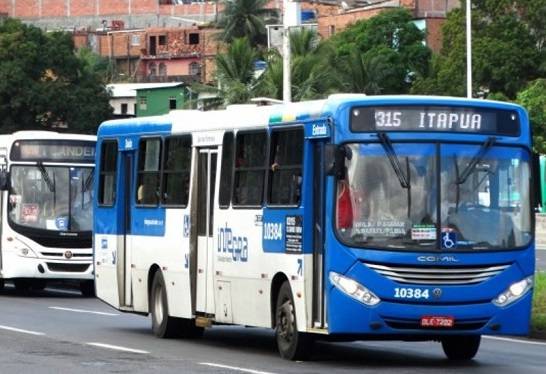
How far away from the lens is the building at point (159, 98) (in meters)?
114

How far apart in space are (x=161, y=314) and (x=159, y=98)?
94392 millimetres

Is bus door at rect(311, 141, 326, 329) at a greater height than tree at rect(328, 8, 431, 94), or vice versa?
tree at rect(328, 8, 431, 94)

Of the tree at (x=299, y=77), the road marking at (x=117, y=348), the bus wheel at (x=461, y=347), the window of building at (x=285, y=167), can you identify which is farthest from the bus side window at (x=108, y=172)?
the tree at (x=299, y=77)

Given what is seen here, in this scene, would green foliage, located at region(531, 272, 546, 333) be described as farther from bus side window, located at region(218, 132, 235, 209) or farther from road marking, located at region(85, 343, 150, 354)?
road marking, located at region(85, 343, 150, 354)

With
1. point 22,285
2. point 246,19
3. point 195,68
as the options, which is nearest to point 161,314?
point 22,285

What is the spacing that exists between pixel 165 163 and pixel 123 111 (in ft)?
321

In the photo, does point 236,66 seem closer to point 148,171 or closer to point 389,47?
point 389,47

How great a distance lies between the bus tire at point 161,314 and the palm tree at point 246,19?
3535 inches

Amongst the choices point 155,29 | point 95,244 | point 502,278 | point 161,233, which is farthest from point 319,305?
Answer: point 155,29

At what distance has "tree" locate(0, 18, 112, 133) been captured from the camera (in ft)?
295

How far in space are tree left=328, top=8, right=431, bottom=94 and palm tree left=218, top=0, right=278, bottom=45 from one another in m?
4.80

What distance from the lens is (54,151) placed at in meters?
31.7

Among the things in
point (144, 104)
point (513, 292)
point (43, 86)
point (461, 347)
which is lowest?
point (461, 347)

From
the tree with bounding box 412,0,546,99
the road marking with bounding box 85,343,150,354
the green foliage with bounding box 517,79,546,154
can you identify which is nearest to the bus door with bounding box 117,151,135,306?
the road marking with bounding box 85,343,150,354
